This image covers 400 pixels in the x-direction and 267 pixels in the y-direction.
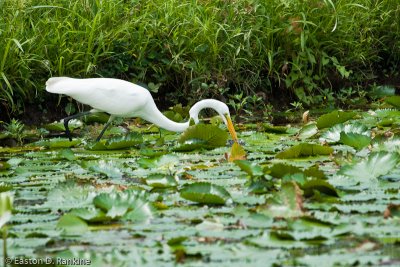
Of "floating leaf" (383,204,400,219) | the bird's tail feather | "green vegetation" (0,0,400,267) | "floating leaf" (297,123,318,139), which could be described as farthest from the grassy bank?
"floating leaf" (383,204,400,219)

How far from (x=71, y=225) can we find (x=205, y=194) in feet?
2.04

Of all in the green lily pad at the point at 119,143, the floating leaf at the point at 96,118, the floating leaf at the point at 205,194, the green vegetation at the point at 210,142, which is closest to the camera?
the green vegetation at the point at 210,142

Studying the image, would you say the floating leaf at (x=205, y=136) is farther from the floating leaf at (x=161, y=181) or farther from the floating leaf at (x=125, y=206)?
the floating leaf at (x=125, y=206)

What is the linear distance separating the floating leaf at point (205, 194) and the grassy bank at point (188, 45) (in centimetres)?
317

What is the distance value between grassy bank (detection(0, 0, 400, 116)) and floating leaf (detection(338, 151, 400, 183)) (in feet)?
10.7

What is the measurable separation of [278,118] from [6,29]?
7.58 ft

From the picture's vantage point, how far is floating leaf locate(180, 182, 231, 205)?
3625mm

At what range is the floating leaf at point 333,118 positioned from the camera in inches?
231

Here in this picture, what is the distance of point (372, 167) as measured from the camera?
4059 mm

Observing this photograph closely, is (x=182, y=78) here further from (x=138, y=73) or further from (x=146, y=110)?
(x=146, y=110)

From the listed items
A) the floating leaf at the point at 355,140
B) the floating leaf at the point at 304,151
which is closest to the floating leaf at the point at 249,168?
the floating leaf at the point at 304,151

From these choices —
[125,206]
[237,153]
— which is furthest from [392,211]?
[237,153]

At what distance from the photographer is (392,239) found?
2986 mm

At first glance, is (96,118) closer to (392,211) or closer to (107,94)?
(107,94)
